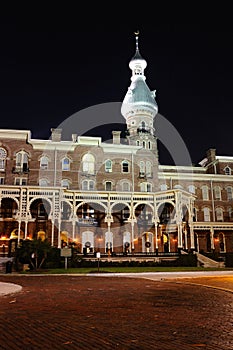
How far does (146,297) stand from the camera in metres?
10.7

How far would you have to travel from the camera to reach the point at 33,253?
2509 centimetres

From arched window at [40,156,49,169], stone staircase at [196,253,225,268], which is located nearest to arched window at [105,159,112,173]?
arched window at [40,156,49,169]

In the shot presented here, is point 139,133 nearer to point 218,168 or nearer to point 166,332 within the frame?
point 218,168

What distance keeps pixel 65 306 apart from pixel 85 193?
28.2 meters

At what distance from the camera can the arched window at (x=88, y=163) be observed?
4394cm

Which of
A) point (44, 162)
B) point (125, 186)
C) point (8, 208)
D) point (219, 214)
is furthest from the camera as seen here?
point (219, 214)

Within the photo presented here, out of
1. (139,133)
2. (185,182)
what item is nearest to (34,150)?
(139,133)

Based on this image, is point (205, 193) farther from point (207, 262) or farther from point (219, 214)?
point (207, 262)

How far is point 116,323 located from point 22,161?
3714cm

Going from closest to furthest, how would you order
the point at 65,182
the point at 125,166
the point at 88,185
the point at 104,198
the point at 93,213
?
the point at 104,198 < the point at 93,213 < the point at 65,182 < the point at 88,185 < the point at 125,166

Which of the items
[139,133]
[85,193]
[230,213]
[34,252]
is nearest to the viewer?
[34,252]

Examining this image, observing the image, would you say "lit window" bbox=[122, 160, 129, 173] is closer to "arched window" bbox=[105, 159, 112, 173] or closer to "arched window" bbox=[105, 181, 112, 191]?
"arched window" bbox=[105, 159, 112, 173]

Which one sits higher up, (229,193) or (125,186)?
(229,193)

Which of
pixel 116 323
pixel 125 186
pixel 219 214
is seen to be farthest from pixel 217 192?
pixel 116 323
